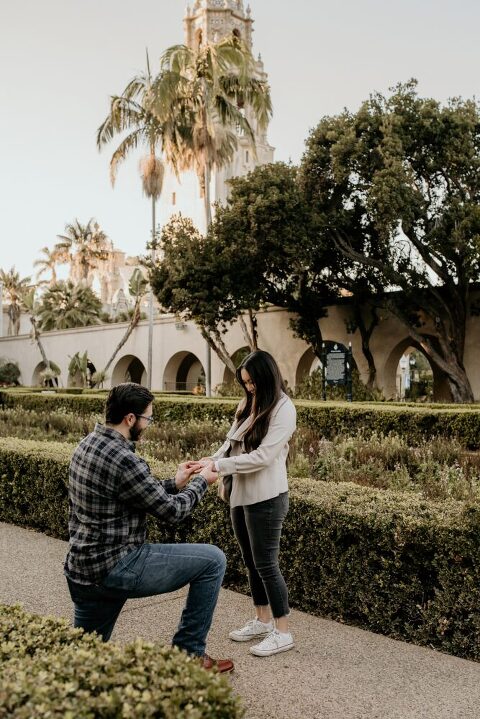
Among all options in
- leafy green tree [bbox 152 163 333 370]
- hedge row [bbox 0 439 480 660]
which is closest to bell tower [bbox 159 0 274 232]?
leafy green tree [bbox 152 163 333 370]

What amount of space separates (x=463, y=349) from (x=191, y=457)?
16.4 metres

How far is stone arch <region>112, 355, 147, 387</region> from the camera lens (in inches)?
1549

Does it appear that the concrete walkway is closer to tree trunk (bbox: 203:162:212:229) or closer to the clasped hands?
the clasped hands

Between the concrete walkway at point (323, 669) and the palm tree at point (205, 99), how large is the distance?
2282cm

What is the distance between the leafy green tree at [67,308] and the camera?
46.2 m

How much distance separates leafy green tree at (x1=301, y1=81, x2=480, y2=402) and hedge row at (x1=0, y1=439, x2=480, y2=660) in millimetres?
17039

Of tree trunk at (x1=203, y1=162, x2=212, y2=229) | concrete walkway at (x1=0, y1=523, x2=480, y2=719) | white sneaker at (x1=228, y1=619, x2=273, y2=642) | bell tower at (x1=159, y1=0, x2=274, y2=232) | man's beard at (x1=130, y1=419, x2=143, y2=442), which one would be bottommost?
concrete walkway at (x1=0, y1=523, x2=480, y2=719)

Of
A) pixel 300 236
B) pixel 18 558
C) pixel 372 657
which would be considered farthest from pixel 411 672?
pixel 300 236

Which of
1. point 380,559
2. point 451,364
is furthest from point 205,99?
point 380,559

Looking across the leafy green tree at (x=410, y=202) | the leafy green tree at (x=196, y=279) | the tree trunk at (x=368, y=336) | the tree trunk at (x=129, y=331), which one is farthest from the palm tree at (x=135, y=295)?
the leafy green tree at (x=410, y=202)

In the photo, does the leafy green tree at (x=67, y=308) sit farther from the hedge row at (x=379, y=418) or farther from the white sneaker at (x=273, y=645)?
the white sneaker at (x=273, y=645)

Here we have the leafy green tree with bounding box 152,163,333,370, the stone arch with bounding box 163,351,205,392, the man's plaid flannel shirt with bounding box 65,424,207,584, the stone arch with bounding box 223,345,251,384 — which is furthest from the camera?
the stone arch with bounding box 163,351,205,392

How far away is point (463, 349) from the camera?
24219 mm

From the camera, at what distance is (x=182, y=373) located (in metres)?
39.1
